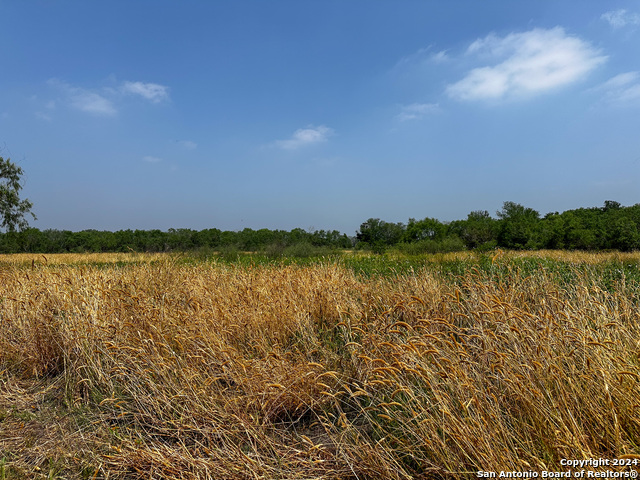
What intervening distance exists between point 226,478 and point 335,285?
167 inches

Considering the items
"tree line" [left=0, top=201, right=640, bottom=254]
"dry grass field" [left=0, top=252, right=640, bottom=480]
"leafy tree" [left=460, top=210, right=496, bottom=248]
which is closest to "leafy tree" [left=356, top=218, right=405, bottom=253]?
"tree line" [left=0, top=201, right=640, bottom=254]

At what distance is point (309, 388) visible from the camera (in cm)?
353

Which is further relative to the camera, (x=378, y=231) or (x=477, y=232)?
(x=378, y=231)

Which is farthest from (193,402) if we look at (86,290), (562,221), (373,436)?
(562,221)

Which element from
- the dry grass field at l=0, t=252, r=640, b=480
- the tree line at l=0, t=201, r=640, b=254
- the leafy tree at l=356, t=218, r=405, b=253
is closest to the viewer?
the dry grass field at l=0, t=252, r=640, b=480

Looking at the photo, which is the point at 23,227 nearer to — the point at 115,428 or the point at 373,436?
the point at 115,428

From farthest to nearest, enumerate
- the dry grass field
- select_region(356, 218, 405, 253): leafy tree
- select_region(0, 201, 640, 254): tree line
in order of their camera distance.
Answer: select_region(356, 218, 405, 253): leafy tree, select_region(0, 201, 640, 254): tree line, the dry grass field

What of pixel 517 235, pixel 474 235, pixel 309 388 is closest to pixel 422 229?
pixel 474 235

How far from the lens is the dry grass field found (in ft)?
7.28

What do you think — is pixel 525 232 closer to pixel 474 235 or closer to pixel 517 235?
pixel 517 235

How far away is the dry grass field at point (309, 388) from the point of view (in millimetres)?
2219

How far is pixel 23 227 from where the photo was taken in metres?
24.0

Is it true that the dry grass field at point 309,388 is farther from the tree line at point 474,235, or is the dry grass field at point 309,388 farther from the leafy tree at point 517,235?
the leafy tree at point 517,235

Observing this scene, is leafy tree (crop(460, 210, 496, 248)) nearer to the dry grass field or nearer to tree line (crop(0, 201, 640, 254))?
tree line (crop(0, 201, 640, 254))
